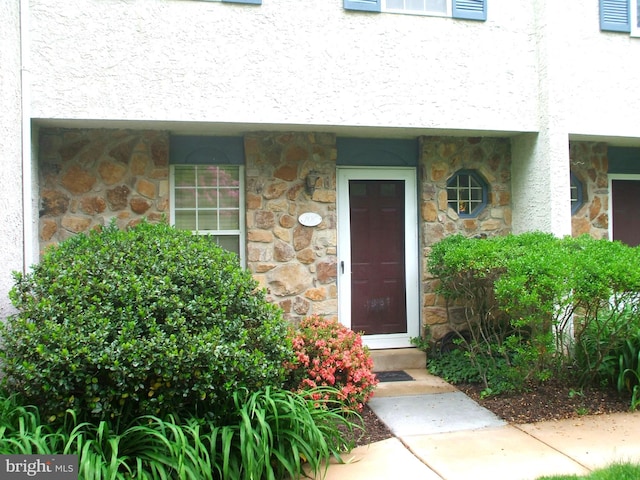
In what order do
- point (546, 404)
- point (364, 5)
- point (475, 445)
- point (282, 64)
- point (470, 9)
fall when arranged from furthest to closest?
1. point (470, 9)
2. point (364, 5)
3. point (282, 64)
4. point (546, 404)
5. point (475, 445)

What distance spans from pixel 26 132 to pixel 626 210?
24.5 ft

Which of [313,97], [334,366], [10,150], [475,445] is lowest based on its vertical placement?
[475,445]

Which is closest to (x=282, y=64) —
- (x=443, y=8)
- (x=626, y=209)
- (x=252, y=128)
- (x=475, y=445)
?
(x=252, y=128)

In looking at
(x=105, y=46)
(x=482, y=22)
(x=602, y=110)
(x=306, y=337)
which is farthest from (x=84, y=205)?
(x=602, y=110)

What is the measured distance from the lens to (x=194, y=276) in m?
4.03

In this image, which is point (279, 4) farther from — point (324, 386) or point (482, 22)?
point (324, 386)

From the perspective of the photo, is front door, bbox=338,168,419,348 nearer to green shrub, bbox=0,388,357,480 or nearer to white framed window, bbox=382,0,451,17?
white framed window, bbox=382,0,451,17

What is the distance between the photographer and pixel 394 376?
6.02 metres

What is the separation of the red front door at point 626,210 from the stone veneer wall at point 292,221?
4113 millimetres

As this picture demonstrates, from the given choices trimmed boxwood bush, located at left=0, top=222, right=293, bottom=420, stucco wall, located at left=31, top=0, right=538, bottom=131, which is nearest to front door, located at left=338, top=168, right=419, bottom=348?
stucco wall, located at left=31, top=0, right=538, bottom=131

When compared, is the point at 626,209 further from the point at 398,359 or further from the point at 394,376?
the point at 394,376

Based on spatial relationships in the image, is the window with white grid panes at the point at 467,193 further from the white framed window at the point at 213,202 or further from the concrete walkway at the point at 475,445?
the white framed window at the point at 213,202

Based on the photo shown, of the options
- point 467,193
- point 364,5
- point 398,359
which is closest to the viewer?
point 364,5

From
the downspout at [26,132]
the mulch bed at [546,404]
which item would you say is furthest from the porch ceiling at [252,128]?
the mulch bed at [546,404]
